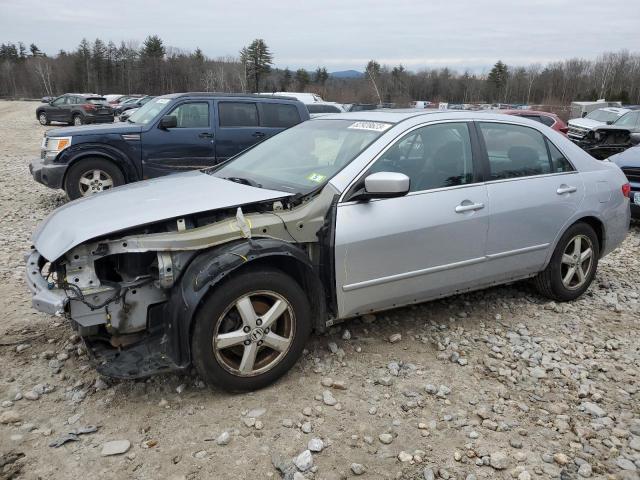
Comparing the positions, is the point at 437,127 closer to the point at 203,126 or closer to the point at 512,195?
the point at 512,195

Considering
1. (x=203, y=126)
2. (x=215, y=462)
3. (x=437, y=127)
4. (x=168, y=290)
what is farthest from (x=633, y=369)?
(x=203, y=126)

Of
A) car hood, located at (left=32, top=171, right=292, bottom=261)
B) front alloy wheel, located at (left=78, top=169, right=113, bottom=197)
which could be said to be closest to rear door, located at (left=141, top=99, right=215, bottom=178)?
front alloy wheel, located at (left=78, top=169, right=113, bottom=197)

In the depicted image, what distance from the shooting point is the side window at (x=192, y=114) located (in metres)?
8.64

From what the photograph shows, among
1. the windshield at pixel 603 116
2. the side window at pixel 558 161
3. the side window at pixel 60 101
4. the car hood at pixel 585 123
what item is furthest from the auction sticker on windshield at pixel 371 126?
the side window at pixel 60 101

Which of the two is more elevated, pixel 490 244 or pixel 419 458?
pixel 490 244

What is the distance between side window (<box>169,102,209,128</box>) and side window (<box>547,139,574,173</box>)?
19.7 ft

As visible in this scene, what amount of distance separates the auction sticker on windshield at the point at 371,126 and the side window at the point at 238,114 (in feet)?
17.8

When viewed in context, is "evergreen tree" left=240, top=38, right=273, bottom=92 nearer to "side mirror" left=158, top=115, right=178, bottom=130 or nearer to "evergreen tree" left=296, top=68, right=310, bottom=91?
"evergreen tree" left=296, top=68, right=310, bottom=91

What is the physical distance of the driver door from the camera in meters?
3.32

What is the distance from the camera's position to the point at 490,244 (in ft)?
12.9

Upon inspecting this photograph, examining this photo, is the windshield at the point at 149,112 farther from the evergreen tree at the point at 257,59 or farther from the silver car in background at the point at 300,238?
the evergreen tree at the point at 257,59

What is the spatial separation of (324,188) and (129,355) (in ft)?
5.19

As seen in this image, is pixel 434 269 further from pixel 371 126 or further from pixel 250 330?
pixel 250 330

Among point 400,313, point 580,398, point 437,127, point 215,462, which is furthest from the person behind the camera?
point 400,313
